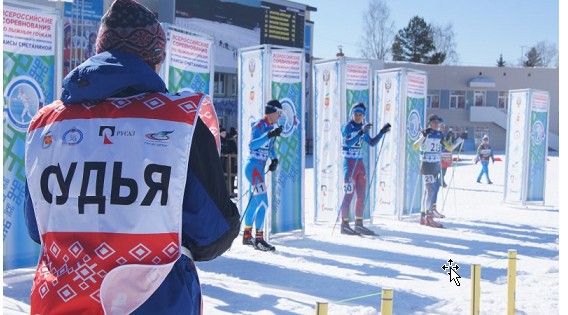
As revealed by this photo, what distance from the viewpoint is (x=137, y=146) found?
5.65 ft

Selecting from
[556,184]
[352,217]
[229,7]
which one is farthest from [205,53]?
[229,7]

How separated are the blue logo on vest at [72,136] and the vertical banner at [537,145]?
1458cm

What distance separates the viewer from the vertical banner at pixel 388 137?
11891 mm

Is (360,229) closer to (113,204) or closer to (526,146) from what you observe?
(526,146)

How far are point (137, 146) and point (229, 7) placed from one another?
33247mm

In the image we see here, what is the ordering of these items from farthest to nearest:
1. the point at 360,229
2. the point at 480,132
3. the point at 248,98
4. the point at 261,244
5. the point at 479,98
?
the point at 479,98 → the point at 480,132 → the point at 360,229 → the point at 248,98 → the point at 261,244

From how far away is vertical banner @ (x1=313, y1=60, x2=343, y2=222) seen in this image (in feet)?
35.0

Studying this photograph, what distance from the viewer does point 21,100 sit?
20.7 feet

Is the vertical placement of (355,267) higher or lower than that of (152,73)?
lower

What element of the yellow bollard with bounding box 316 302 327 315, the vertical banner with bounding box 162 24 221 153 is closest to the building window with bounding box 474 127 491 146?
the vertical banner with bounding box 162 24 221 153

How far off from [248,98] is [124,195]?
7.56 metres

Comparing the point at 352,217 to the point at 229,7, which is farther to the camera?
the point at 229,7

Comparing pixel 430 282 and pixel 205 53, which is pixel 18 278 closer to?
pixel 205 53

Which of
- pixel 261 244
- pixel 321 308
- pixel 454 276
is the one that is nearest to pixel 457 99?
pixel 261 244
